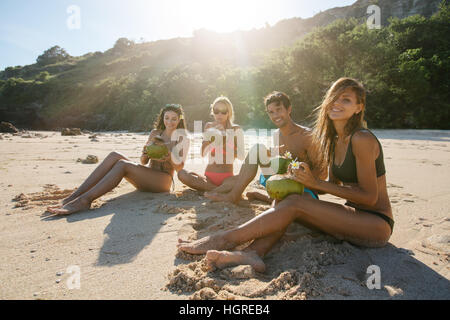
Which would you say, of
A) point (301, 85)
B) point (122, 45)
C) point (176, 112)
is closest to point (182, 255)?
point (176, 112)

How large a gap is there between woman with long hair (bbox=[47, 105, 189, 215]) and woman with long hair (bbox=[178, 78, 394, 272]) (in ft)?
5.56

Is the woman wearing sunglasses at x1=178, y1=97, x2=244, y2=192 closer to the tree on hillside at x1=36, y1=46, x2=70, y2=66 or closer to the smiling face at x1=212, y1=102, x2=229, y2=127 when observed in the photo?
the smiling face at x1=212, y1=102, x2=229, y2=127

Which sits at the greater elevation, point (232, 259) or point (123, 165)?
point (123, 165)

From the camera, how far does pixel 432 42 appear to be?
60.5 feet

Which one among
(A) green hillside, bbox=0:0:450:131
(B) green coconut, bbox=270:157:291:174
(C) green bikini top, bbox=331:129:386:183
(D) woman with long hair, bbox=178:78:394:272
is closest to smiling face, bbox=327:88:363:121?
(D) woman with long hair, bbox=178:78:394:272

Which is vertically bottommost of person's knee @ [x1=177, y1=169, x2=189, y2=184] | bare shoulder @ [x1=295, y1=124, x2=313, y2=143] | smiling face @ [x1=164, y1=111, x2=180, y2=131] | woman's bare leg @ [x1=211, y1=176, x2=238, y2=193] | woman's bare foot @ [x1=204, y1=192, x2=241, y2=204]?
woman's bare foot @ [x1=204, y1=192, x2=241, y2=204]

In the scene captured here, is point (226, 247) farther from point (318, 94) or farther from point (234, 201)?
point (318, 94)

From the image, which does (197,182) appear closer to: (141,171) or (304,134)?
(141,171)

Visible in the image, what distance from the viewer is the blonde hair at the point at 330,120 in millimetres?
2334

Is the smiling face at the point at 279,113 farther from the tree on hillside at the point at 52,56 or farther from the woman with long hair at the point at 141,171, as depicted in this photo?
the tree on hillside at the point at 52,56

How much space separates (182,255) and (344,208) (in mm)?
1337

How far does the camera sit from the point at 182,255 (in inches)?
87.4

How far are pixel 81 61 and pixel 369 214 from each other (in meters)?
63.5

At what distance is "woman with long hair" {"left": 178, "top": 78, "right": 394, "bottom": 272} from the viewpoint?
2166mm
